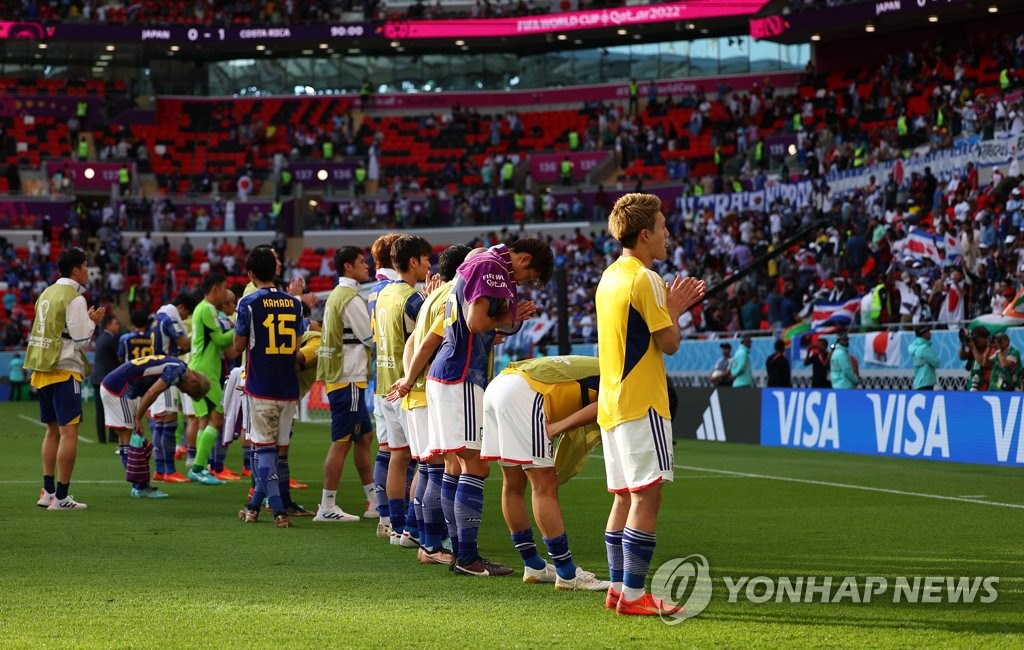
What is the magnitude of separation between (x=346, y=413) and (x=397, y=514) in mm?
1550

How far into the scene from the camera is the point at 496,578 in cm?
799

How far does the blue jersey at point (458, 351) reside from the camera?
26.5 feet

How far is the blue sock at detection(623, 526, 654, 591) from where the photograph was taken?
256 inches

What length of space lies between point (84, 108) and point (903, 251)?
43.4 metres

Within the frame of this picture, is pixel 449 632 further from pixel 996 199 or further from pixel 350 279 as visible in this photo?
pixel 996 199

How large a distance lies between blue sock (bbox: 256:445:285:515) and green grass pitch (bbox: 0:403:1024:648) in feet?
0.85

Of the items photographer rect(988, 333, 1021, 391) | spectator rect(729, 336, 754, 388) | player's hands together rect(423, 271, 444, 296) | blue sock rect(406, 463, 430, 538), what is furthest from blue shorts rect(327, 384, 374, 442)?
spectator rect(729, 336, 754, 388)

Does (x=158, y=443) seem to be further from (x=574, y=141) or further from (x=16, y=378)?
(x=574, y=141)

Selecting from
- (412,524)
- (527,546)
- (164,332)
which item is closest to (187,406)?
(164,332)

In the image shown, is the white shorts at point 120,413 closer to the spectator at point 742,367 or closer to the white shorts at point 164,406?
the white shorts at point 164,406

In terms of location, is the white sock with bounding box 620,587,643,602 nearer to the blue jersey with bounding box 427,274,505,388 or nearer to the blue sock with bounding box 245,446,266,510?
the blue jersey with bounding box 427,274,505,388

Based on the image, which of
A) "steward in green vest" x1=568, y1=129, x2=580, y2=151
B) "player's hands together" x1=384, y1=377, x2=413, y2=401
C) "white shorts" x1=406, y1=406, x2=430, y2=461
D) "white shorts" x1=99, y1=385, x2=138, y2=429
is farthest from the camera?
"steward in green vest" x1=568, y1=129, x2=580, y2=151

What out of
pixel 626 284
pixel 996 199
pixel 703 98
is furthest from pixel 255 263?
pixel 703 98

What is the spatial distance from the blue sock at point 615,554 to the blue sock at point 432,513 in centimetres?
201
